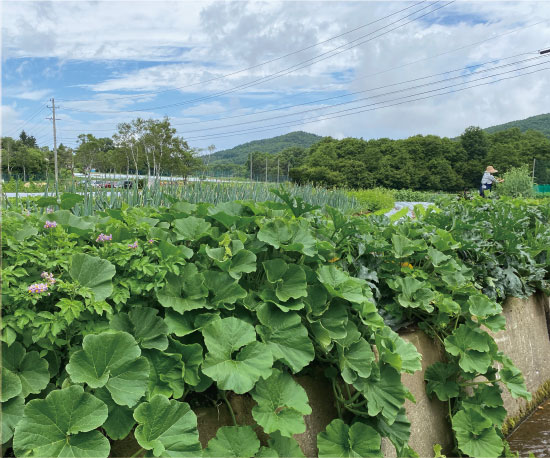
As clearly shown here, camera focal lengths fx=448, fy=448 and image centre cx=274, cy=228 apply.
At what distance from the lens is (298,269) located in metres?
1.74

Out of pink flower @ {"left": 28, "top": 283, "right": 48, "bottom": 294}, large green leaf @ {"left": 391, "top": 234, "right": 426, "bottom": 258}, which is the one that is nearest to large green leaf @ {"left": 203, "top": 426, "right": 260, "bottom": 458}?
pink flower @ {"left": 28, "top": 283, "right": 48, "bottom": 294}

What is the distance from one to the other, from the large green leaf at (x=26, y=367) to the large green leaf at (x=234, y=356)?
1.57ft

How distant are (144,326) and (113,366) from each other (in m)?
0.18

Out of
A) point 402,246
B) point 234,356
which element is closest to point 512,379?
point 402,246

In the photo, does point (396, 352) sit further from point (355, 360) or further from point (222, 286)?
point (222, 286)

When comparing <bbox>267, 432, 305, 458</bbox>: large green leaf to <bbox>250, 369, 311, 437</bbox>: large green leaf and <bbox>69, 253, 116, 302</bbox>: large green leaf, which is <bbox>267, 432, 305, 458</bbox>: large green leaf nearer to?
<bbox>250, 369, 311, 437</bbox>: large green leaf

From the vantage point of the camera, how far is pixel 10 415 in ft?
4.16

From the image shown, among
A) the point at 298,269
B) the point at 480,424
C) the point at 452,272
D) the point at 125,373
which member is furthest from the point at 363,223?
the point at 125,373

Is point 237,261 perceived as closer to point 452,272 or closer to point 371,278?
point 371,278

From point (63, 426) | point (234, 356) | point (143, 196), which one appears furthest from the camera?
point (143, 196)

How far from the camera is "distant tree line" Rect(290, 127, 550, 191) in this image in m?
40.1

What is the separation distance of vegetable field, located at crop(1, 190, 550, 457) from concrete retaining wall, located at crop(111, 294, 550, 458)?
52 mm

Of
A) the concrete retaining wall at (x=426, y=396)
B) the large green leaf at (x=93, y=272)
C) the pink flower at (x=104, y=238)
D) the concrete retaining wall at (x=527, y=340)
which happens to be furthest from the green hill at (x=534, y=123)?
the large green leaf at (x=93, y=272)

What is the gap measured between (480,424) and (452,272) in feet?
2.45
